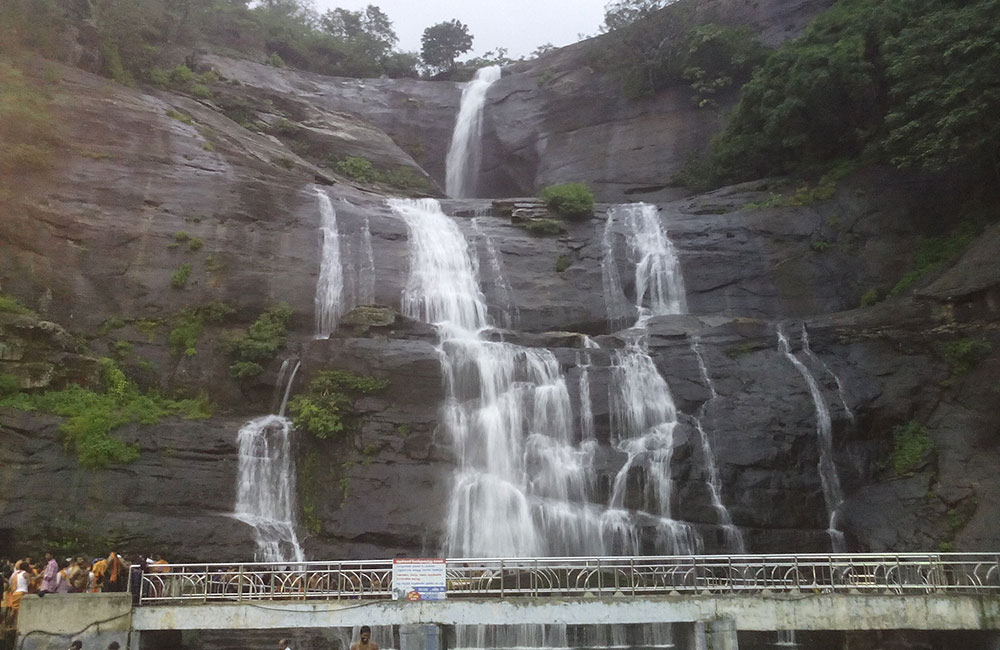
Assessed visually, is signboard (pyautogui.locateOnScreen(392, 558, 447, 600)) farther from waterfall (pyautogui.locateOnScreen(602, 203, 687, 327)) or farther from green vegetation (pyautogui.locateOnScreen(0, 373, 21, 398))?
waterfall (pyautogui.locateOnScreen(602, 203, 687, 327))

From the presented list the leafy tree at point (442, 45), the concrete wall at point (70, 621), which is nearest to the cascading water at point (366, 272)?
the concrete wall at point (70, 621)

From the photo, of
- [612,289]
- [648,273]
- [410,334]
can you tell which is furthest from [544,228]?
[410,334]

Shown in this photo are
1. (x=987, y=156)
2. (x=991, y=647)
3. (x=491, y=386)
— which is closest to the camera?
(x=991, y=647)

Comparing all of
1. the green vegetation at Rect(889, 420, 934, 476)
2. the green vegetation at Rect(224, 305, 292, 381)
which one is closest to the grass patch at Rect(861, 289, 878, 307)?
the green vegetation at Rect(889, 420, 934, 476)

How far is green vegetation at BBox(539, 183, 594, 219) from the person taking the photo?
114 ft

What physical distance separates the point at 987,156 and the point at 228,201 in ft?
88.1

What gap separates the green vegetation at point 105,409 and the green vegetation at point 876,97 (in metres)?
24.7

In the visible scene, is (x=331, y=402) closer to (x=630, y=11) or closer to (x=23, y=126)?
(x=23, y=126)

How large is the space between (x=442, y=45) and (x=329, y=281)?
33517 millimetres

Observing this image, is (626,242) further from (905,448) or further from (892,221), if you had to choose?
(905,448)

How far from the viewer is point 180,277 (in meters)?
28.3

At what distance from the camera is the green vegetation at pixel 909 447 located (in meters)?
23.5

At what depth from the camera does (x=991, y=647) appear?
1688 cm

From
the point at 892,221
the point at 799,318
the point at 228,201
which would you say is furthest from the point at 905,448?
the point at 228,201
